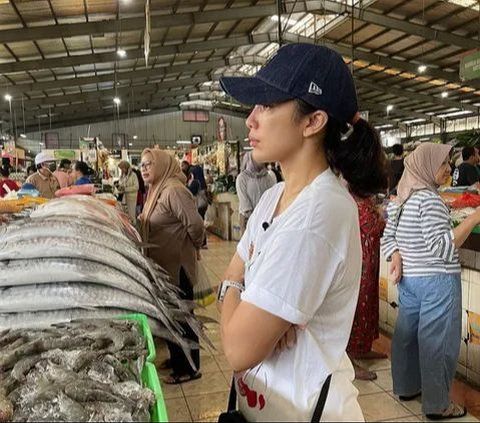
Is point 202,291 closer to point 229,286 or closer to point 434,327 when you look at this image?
point 434,327

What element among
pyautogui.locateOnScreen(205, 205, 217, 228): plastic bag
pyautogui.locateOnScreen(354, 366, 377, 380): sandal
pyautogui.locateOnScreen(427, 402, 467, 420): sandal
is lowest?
pyautogui.locateOnScreen(354, 366, 377, 380): sandal

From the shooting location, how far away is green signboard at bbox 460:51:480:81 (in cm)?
690

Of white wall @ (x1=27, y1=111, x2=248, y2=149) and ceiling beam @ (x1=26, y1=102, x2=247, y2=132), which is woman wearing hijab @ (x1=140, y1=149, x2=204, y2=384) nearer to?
white wall @ (x1=27, y1=111, x2=248, y2=149)

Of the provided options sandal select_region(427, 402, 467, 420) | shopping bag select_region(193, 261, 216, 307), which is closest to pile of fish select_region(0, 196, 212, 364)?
shopping bag select_region(193, 261, 216, 307)

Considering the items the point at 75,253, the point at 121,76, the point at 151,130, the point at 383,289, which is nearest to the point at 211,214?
the point at 383,289

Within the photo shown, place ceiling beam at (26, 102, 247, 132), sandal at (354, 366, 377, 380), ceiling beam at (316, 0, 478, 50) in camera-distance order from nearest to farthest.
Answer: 1. sandal at (354, 366, 377, 380)
2. ceiling beam at (316, 0, 478, 50)
3. ceiling beam at (26, 102, 247, 132)

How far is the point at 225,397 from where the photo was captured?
343 cm

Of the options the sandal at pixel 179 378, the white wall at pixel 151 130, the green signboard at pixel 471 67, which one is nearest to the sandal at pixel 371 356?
the sandal at pixel 179 378

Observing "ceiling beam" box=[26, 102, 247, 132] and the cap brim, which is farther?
"ceiling beam" box=[26, 102, 247, 132]

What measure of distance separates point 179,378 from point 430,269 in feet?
6.73

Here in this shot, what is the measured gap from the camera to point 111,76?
16.6 metres

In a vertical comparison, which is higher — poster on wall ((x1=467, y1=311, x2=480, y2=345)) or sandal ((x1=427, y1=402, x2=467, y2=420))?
poster on wall ((x1=467, y1=311, x2=480, y2=345))

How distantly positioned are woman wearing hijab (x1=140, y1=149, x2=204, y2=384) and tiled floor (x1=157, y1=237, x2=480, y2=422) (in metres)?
0.19

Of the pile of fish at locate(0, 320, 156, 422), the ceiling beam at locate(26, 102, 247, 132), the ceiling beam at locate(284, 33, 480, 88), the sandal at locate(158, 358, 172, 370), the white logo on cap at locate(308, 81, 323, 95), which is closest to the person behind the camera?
the pile of fish at locate(0, 320, 156, 422)
